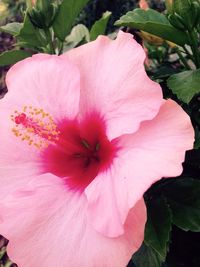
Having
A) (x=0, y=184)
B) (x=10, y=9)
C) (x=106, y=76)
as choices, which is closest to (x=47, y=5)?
(x=106, y=76)

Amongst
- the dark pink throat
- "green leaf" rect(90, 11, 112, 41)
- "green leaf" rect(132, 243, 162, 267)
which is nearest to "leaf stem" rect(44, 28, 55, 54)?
"green leaf" rect(90, 11, 112, 41)

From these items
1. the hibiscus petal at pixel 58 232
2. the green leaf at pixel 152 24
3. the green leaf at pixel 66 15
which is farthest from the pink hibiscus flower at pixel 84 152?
the green leaf at pixel 66 15

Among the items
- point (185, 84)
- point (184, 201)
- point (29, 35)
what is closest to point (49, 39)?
point (29, 35)

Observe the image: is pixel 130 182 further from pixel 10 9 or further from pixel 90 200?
pixel 10 9

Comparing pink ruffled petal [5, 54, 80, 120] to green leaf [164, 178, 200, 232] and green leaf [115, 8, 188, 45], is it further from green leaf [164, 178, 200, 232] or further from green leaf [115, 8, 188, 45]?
green leaf [164, 178, 200, 232]

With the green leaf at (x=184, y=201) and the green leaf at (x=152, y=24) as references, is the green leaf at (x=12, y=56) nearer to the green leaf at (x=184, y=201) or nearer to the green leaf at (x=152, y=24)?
the green leaf at (x=152, y=24)

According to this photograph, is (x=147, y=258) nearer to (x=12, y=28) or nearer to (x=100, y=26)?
(x=100, y=26)

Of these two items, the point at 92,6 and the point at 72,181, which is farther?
the point at 92,6
